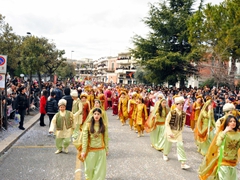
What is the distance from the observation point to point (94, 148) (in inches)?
202

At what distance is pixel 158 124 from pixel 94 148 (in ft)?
12.6

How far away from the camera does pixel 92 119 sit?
5.13 m

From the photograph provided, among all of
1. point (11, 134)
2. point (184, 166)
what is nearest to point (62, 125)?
point (11, 134)

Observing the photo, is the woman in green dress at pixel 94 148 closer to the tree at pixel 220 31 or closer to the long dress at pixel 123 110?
the long dress at pixel 123 110

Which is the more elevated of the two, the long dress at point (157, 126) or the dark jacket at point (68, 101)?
the dark jacket at point (68, 101)

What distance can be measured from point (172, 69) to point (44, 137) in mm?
22309

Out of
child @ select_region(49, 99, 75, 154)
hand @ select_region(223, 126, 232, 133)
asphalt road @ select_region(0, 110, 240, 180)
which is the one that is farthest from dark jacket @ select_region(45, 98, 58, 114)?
hand @ select_region(223, 126, 232, 133)

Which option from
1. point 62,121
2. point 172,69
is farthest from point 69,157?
point 172,69

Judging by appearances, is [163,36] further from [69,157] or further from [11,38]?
[69,157]

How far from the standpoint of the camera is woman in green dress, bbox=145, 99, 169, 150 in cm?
832

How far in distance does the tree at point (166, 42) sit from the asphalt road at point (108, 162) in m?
20.7

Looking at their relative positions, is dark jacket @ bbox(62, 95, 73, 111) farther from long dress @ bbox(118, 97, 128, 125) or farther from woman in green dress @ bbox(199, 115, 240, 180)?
woman in green dress @ bbox(199, 115, 240, 180)

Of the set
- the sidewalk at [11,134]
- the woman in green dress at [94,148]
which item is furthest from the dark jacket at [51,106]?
the woman in green dress at [94,148]

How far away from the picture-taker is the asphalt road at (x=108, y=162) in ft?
19.0
